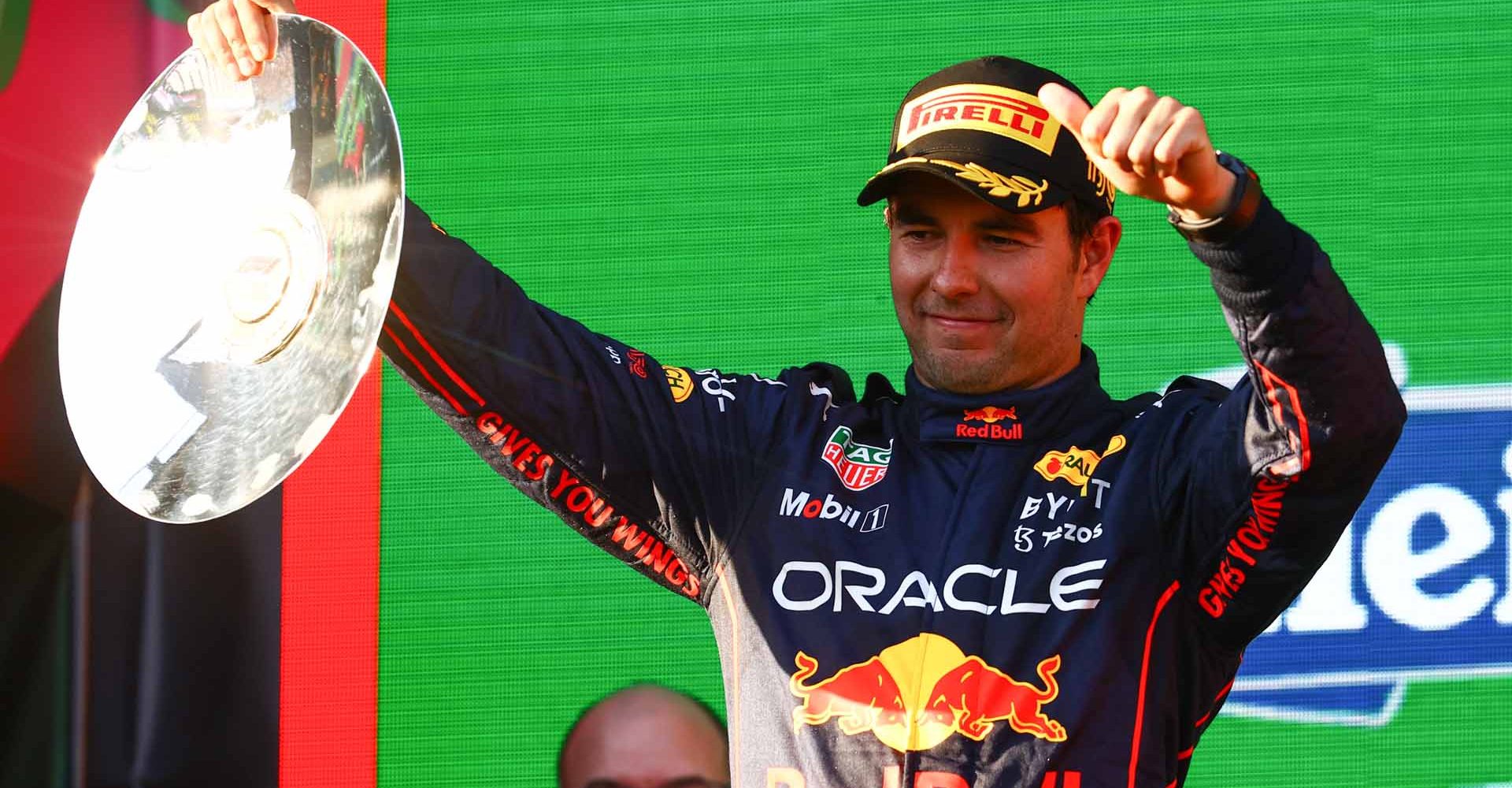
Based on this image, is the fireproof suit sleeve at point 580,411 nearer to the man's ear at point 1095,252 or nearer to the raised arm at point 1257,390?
the man's ear at point 1095,252

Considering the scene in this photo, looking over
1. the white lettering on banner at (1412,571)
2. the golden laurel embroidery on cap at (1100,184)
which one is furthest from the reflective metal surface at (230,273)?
the white lettering on banner at (1412,571)

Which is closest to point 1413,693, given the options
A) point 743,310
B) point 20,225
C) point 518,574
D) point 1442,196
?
point 1442,196

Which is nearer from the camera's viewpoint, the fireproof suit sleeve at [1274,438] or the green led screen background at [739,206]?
the fireproof suit sleeve at [1274,438]

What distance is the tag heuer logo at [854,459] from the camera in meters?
1.53

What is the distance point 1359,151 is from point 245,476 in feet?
5.14

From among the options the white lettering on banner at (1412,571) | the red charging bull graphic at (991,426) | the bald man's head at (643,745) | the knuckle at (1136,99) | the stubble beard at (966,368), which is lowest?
the bald man's head at (643,745)

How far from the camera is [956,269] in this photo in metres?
1.50

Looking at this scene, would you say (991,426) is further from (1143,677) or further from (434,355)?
(434,355)

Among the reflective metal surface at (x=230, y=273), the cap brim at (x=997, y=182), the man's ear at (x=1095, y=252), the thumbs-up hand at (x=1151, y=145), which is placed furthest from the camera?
the man's ear at (x=1095, y=252)

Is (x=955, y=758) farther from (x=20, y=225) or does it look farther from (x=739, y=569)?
(x=20, y=225)

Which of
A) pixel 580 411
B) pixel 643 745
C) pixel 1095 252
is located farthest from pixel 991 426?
pixel 643 745

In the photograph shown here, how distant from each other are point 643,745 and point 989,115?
1.03m

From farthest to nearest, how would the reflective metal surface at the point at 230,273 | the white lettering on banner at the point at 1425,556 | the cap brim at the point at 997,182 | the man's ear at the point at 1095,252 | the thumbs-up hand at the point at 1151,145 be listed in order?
the white lettering on banner at the point at 1425,556 < the man's ear at the point at 1095,252 < the cap brim at the point at 997,182 < the reflective metal surface at the point at 230,273 < the thumbs-up hand at the point at 1151,145

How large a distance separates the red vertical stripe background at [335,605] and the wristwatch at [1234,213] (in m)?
1.32
